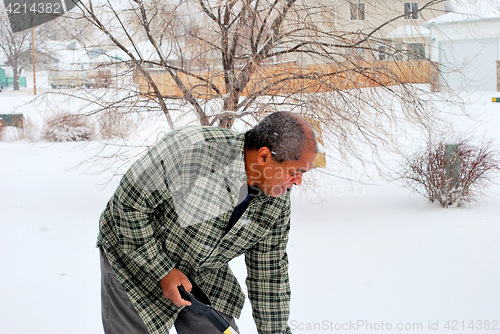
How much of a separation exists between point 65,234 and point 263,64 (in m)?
2.90

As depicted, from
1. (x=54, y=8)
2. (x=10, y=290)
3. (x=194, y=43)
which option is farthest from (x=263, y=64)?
(x=10, y=290)

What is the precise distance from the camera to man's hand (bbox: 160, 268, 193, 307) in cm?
196

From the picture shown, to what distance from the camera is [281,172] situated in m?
1.86

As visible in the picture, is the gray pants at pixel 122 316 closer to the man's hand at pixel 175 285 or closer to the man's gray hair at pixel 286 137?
the man's hand at pixel 175 285

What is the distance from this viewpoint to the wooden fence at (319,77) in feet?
19.0

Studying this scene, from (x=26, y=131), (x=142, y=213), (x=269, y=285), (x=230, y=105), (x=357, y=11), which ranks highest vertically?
(x=357, y=11)

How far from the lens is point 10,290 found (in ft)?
14.5

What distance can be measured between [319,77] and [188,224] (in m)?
4.03

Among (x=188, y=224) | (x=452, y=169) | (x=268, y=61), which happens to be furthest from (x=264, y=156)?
(x=452, y=169)

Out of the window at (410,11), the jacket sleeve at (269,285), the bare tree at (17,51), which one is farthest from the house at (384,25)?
the bare tree at (17,51)

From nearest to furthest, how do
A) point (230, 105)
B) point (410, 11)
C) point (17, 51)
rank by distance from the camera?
1. point (230, 105)
2. point (410, 11)
3. point (17, 51)

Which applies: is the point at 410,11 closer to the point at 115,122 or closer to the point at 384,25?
the point at 384,25

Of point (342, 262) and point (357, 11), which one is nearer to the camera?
point (342, 262)

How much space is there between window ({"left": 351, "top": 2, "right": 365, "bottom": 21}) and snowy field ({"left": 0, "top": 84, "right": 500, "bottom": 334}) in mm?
2353
